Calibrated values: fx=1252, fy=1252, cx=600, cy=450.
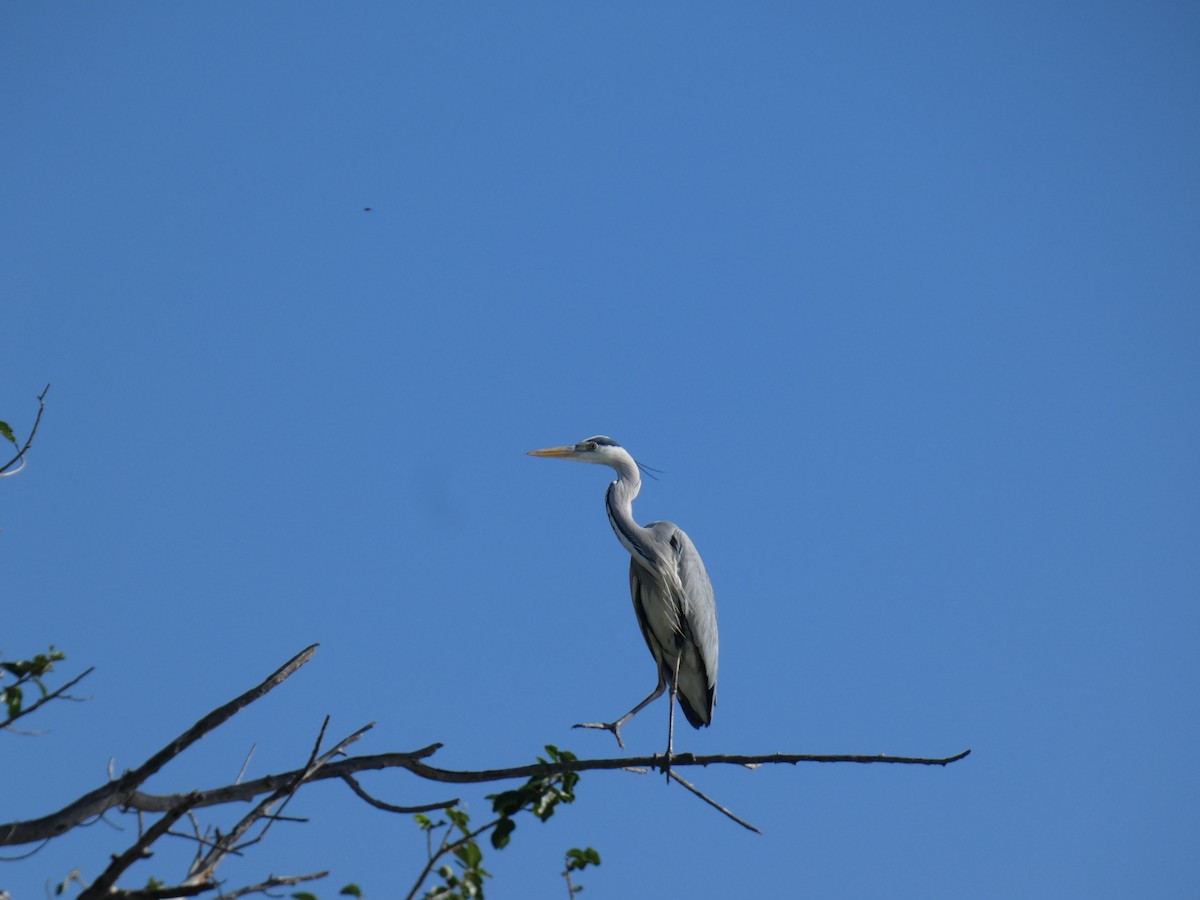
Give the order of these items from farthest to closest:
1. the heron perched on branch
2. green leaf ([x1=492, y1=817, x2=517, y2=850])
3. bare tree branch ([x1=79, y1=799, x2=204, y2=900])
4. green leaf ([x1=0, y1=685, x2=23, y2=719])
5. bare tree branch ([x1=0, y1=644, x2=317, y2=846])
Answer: the heron perched on branch → green leaf ([x1=0, y1=685, x2=23, y2=719]) → green leaf ([x1=492, y1=817, x2=517, y2=850]) → bare tree branch ([x1=0, y1=644, x2=317, y2=846]) → bare tree branch ([x1=79, y1=799, x2=204, y2=900])

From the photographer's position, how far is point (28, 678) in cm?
457

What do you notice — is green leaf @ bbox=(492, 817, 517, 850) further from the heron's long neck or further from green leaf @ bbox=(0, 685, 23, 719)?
the heron's long neck

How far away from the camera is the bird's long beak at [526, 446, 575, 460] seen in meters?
10.1

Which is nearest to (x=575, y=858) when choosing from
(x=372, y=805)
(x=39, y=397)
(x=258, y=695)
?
(x=372, y=805)

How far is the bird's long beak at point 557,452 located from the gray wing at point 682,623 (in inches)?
57.7

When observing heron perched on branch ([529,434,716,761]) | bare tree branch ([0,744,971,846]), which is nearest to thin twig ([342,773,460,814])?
bare tree branch ([0,744,971,846])

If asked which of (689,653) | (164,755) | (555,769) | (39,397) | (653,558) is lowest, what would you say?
(164,755)

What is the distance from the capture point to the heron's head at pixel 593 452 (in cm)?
977

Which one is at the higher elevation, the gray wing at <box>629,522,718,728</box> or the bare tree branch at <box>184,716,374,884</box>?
the gray wing at <box>629,522,718,728</box>

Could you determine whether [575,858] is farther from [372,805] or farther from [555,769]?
[372,805]

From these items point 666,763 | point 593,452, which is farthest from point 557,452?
point 666,763

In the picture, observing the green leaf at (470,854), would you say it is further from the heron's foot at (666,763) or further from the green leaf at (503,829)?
the heron's foot at (666,763)

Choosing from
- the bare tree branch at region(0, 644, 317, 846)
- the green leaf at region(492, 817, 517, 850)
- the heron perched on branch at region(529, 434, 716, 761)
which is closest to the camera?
the bare tree branch at region(0, 644, 317, 846)

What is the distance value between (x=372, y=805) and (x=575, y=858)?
772mm
